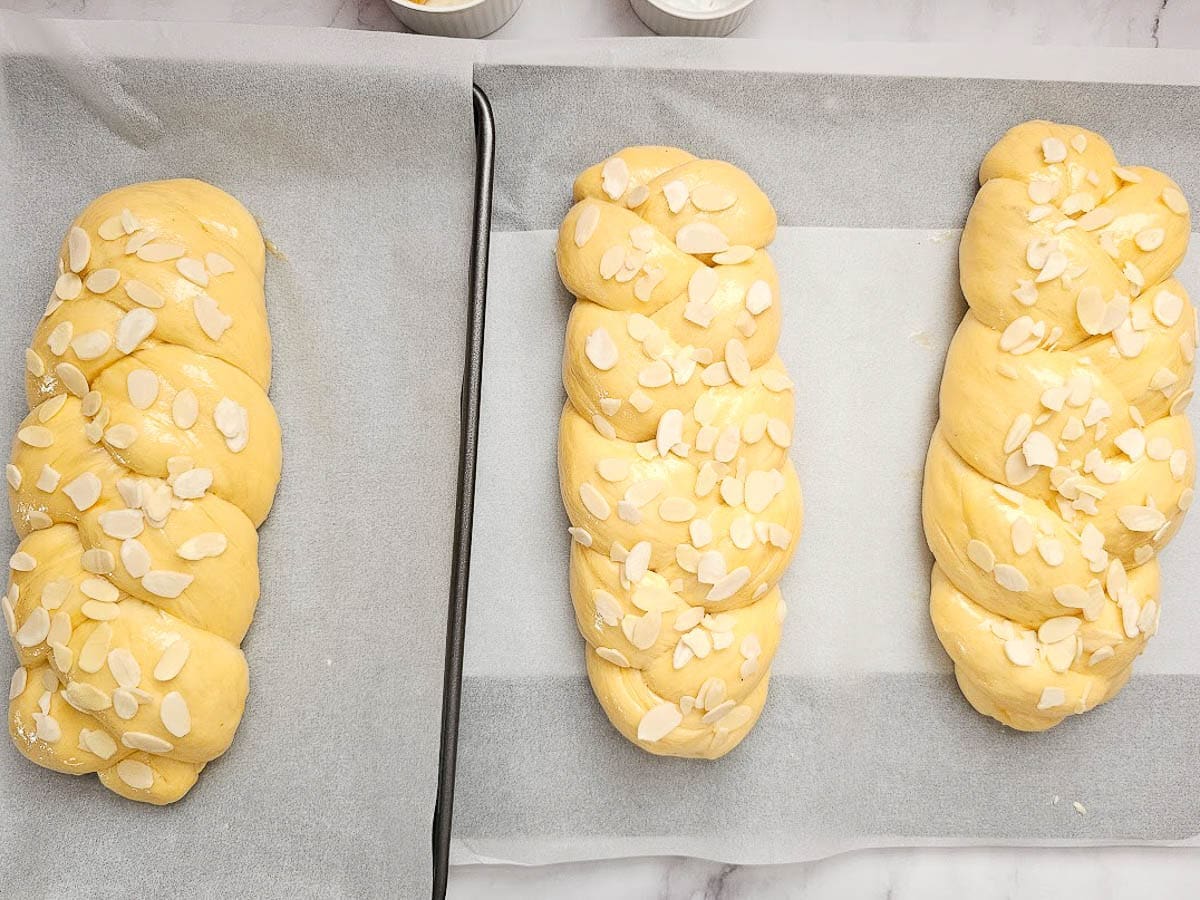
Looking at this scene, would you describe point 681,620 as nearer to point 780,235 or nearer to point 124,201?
point 780,235

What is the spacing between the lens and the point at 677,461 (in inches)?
47.4

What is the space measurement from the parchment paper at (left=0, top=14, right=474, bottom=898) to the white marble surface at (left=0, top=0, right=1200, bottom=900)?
0.65ft

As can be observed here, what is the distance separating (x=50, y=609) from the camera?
1.12 metres

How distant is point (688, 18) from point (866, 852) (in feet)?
3.94

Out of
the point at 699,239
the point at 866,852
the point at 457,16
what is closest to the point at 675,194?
the point at 699,239

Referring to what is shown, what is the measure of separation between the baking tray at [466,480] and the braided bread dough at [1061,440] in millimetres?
631

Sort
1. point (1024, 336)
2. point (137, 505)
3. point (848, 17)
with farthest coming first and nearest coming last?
point (848, 17), point (1024, 336), point (137, 505)

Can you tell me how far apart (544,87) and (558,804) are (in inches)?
39.3

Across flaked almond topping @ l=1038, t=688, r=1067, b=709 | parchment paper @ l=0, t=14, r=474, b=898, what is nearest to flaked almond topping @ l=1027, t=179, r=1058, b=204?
flaked almond topping @ l=1038, t=688, r=1067, b=709

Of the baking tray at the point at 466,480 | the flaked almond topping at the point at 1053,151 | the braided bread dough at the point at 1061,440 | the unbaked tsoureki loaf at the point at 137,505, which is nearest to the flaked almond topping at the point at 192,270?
the unbaked tsoureki loaf at the point at 137,505

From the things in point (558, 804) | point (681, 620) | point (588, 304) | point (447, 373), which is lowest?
point (558, 804)

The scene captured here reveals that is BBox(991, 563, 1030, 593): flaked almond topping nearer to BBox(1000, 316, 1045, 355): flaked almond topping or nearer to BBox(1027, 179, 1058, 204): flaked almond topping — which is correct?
BBox(1000, 316, 1045, 355): flaked almond topping

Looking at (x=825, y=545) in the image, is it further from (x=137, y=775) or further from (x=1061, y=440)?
(x=137, y=775)

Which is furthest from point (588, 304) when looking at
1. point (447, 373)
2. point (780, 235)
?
point (780, 235)
